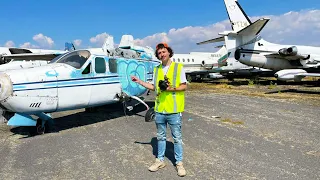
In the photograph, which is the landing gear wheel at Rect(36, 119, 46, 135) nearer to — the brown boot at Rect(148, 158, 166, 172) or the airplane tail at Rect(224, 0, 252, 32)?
the brown boot at Rect(148, 158, 166, 172)

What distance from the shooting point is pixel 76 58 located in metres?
6.80

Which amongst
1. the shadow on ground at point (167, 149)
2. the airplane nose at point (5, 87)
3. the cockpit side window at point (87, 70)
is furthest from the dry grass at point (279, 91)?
the airplane nose at point (5, 87)

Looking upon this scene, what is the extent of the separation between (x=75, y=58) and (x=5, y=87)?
1920 millimetres

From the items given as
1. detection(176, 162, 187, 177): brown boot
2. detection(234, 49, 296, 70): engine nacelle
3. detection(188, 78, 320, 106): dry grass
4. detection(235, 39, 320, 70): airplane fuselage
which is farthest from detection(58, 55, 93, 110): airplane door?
detection(235, 39, 320, 70): airplane fuselage

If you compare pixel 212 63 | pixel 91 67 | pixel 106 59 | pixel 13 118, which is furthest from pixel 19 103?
pixel 212 63

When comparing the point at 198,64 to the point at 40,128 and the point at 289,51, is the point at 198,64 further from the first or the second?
the point at 40,128

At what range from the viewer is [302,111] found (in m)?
9.35

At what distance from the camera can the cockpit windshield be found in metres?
6.66

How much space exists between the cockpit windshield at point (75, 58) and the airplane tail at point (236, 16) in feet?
56.5

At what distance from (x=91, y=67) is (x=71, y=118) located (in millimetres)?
2390

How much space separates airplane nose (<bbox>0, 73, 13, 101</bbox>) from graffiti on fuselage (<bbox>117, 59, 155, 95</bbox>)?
9.81ft

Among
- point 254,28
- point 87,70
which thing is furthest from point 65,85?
point 254,28

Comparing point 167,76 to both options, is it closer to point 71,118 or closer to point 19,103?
point 19,103

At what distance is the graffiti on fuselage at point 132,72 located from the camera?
774 cm
